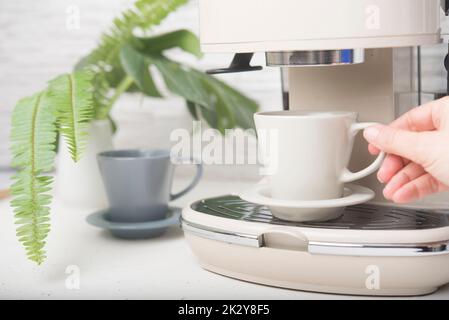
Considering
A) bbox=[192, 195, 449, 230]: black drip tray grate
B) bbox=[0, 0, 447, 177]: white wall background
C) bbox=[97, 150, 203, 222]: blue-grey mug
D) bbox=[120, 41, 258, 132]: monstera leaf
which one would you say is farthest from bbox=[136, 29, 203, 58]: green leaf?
bbox=[192, 195, 449, 230]: black drip tray grate

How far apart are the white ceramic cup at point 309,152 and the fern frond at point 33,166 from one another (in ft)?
0.68

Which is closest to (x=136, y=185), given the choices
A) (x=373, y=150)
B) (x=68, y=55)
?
(x=373, y=150)

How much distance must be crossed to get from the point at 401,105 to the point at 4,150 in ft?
2.55

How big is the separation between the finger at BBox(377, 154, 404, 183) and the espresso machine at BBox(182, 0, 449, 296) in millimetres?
37

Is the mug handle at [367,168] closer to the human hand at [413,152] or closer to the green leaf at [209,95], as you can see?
the human hand at [413,152]

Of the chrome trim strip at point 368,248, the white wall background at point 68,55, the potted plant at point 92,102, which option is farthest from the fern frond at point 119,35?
the chrome trim strip at point 368,248

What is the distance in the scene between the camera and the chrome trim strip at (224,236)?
0.55 m

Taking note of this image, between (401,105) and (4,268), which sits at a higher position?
(401,105)

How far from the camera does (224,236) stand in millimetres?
567

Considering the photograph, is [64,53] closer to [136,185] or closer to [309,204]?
[136,185]

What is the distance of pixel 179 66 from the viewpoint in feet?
3.02

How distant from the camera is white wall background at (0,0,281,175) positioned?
108 cm
